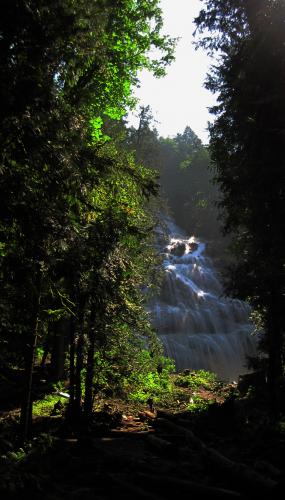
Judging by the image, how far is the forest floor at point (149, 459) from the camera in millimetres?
5191

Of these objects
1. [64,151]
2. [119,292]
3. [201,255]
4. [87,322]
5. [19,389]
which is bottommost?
[19,389]

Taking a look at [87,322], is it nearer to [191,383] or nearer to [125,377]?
[125,377]

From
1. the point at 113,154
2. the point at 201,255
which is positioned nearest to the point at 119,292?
the point at 113,154

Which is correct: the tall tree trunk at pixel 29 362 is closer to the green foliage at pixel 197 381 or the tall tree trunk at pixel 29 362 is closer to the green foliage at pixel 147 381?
the green foliage at pixel 147 381

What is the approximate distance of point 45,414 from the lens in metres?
12.4

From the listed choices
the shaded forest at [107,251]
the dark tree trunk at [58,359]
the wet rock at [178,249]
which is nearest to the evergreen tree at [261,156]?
the shaded forest at [107,251]

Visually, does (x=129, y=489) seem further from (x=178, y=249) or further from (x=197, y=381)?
(x=178, y=249)

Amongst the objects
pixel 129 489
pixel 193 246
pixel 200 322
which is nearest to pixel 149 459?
pixel 129 489

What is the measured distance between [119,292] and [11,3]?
21.9 ft

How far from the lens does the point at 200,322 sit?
3666cm

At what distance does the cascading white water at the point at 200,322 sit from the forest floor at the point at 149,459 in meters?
19.0

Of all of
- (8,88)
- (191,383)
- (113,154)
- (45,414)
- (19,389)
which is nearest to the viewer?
(8,88)

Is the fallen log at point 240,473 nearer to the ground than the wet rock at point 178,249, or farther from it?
nearer to the ground

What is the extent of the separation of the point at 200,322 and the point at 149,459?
3033cm
